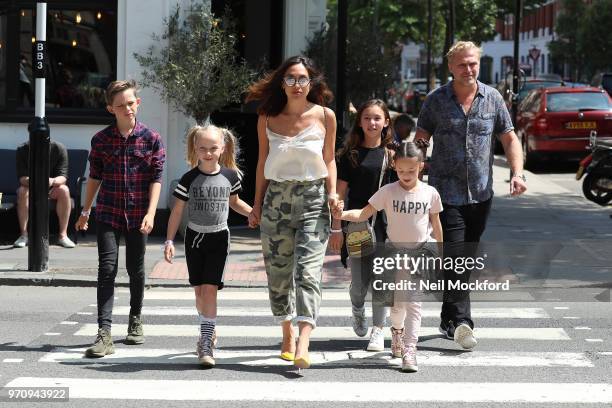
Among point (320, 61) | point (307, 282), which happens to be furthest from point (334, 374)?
point (320, 61)

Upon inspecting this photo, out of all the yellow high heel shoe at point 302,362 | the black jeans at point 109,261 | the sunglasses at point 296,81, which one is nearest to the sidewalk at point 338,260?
the black jeans at point 109,261

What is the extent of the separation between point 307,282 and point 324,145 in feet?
2.76

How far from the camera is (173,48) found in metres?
13.5

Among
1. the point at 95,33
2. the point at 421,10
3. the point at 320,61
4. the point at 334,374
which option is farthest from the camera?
the point at 421,10

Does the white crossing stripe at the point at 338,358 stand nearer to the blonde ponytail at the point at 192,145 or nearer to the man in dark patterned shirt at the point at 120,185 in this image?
the man in dark patterned shirt at the point at 120,185

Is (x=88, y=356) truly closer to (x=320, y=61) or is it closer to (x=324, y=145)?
(x=324, y=145)

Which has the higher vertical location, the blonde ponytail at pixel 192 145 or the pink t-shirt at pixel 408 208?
the blonde ponytail at pixel 192 145

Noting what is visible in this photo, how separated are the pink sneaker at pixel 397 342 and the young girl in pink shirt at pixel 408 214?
18 mm

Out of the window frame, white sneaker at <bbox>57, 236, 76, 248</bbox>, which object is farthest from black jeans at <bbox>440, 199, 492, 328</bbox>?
the window frame

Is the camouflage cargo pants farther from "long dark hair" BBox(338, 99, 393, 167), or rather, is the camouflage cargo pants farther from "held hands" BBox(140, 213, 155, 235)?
"held hands" BBox(140, 213, 155, 235)

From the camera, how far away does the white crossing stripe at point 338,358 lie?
7.43 metres

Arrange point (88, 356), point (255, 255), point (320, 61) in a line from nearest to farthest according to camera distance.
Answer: point (88, 356) → point (255, 255) → point (320, 61)

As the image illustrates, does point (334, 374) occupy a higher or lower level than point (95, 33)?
lower

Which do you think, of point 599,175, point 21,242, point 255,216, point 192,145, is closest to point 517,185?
point 255,216
